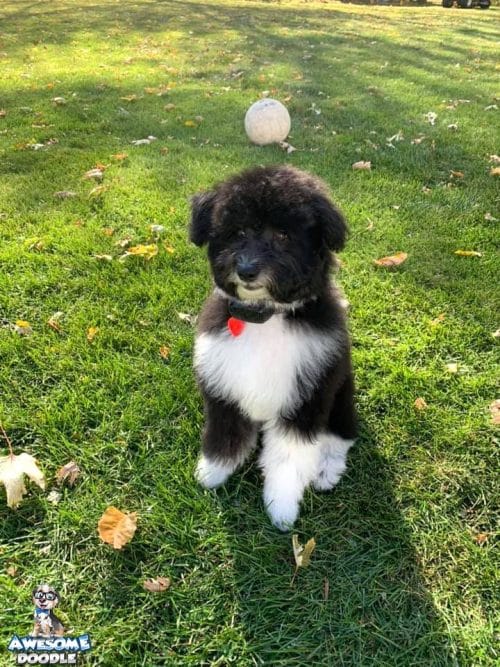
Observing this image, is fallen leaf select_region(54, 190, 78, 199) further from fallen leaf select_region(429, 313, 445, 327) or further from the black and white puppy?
fallen leaf select_region(429, 313, 445, 327)

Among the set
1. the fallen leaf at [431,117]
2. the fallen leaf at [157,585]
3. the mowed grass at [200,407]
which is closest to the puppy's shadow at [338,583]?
the mowed grass at [200,407]

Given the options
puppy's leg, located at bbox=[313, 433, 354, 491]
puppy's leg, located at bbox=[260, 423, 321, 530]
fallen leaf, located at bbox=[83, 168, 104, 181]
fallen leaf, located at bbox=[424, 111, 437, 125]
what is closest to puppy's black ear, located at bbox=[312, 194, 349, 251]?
puppy's leg, located at bbox=[260, 423, 321, 530]

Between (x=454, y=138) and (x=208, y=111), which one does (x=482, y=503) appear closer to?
(x=454, y=138)

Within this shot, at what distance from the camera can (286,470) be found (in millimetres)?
2467

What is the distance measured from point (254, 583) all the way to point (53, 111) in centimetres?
737

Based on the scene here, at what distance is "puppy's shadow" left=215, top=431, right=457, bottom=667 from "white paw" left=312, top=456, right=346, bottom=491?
0.04 meters

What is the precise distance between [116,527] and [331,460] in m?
1.12

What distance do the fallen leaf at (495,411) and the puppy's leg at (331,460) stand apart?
86 cm

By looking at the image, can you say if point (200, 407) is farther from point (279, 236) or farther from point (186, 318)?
point (279, 236)

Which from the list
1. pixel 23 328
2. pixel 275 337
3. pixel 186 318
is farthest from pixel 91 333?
pixel 275 337

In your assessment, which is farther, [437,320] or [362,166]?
[362,166]

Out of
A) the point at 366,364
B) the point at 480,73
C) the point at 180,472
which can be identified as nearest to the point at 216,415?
the point at 180,472

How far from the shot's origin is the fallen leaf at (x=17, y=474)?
2398mm

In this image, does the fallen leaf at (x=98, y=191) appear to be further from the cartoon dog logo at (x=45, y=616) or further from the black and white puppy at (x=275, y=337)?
the cartoon dog logo at (x=45, y=616)
